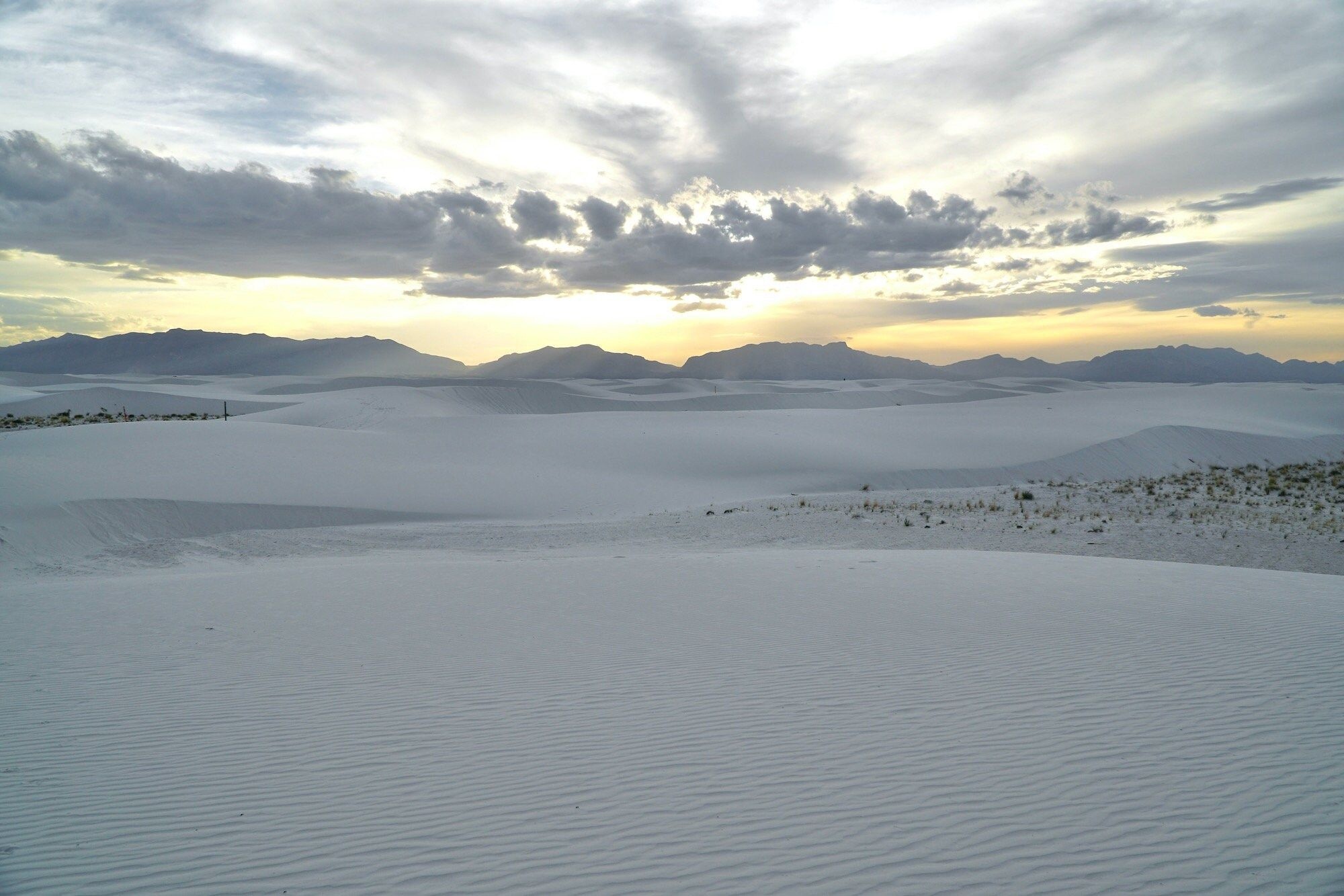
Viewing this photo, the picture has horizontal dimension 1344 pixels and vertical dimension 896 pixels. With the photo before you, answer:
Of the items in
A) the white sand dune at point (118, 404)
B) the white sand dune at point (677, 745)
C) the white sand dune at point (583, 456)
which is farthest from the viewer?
the white sand dune at point (118, 404)

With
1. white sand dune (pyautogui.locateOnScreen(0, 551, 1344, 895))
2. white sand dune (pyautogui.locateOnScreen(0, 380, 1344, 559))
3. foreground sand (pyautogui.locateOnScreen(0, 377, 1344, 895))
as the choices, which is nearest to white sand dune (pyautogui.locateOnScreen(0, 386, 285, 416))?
white sand dune (pyautogui.locateOnScreen(0, 380, 1344, 559))

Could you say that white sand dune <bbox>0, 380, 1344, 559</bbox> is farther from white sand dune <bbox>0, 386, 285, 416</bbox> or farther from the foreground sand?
white sand dune <bbox>0, 386, 285, 416</bbox>

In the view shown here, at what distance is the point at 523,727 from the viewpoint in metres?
5.68

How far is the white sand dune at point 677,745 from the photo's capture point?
3.89 metres

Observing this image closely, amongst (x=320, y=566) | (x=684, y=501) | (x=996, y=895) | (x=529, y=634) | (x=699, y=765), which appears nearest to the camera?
(x=996, y=895)

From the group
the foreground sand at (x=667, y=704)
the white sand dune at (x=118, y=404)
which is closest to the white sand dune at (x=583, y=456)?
A: the foreground sand at (x=667, y=704)

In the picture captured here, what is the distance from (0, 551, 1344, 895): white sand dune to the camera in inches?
153

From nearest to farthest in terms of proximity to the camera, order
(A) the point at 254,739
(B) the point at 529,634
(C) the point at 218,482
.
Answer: (A) the point at 254,739 → (B) the point at 529,634 → (C) the point at 218,482

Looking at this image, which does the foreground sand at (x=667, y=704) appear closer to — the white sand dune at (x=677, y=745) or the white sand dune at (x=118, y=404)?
the white sand dune at (x=677, y=745)

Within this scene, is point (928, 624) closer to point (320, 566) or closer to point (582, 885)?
point (582, 885)

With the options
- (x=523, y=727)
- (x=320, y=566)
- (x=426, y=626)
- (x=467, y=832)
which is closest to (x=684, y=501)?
(x=320, y=566)

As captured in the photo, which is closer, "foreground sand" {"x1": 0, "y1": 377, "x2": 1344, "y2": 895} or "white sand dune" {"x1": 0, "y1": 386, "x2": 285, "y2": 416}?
"foreground sand" {"x1": 0, "y1": 377, "x2": 1344, "y2": 895}

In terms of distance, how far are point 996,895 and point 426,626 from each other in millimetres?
6667

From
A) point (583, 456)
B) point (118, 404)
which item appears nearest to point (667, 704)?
point (583, 456)
